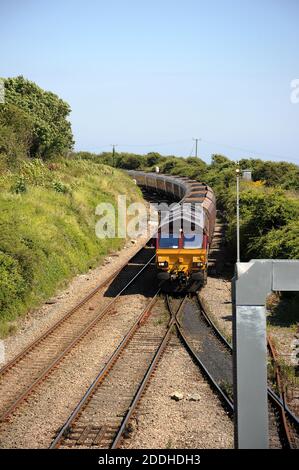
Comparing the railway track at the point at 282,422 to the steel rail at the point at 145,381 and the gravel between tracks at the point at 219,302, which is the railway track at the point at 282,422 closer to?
the steel rail at the point at 145,381

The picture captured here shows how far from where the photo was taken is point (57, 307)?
1689 cm

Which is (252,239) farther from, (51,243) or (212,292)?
(51,243)

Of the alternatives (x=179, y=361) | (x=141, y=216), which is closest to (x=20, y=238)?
(x=179, y=361)

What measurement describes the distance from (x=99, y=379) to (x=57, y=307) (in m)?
6.17

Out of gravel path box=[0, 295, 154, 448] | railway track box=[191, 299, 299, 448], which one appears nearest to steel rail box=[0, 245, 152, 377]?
gravel path box=[0, 295, 154, 448]

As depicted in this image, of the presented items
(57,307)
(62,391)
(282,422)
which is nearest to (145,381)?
(62,391)

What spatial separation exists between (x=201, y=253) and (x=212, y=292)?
5.54ft

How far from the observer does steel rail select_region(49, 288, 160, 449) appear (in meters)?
8.67

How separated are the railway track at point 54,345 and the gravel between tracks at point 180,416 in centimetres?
232

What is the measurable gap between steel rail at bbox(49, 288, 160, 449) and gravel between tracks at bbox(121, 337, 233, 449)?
3.36 feet

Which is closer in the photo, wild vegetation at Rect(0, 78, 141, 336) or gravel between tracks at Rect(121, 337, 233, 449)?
gravel between tracks at Rect(121, 337, 233, 449)

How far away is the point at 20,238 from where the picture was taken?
1767 cm

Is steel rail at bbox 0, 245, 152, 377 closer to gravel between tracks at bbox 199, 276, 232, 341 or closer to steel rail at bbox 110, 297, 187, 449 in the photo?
steel rail at bbox 110, 297, 187, 449

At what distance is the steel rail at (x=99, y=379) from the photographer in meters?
8.67
